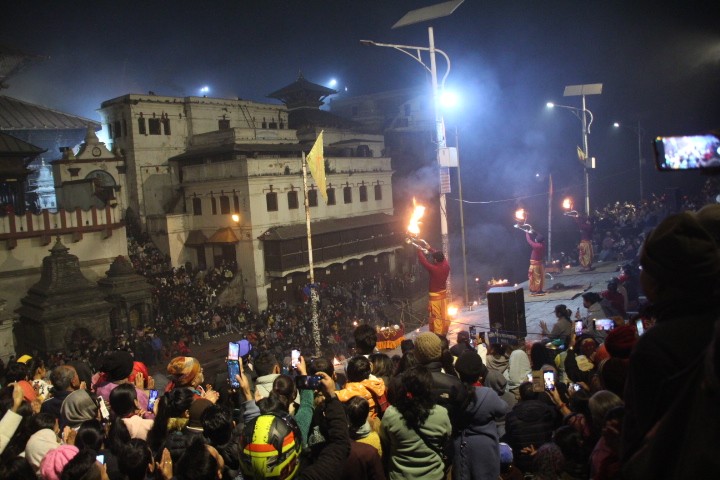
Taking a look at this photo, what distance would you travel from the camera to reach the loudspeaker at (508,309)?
46.6 ft

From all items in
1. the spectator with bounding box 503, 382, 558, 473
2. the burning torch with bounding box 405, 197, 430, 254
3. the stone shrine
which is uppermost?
the burning torch with bounding box 405, 197, 430, 254

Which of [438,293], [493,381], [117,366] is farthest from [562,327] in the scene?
[117,366]

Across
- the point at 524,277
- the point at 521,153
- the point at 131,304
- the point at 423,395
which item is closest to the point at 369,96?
the point at 521,153

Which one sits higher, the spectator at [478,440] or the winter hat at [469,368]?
the winter hat at [469,368]

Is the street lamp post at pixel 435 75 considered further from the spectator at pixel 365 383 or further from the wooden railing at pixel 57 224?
the wooden railing at pixel 57 224

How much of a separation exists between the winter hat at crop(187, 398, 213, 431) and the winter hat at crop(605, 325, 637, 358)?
3742 mm

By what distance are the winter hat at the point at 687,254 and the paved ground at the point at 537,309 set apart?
37.8 ft

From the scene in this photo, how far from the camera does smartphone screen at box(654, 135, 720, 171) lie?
263 cm

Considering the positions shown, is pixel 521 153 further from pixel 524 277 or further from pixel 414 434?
pixel 414 434

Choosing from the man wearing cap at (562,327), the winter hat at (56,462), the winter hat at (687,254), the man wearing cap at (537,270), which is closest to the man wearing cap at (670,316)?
the winter hat at (687,254)

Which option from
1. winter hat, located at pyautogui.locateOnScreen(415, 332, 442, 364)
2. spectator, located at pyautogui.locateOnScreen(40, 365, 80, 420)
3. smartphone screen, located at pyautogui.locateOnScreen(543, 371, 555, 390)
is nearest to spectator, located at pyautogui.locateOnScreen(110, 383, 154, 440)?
spectator, located at pyautogui.locateOnScreen(40, 365, 80, 420)

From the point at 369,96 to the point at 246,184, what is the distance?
31425 mm

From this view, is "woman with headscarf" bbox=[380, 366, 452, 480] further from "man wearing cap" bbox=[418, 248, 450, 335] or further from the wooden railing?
the wooden railing

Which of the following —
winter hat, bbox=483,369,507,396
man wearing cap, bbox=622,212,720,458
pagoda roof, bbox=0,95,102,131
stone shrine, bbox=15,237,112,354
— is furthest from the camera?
pagoda roof, bbox=0,95,102,131
